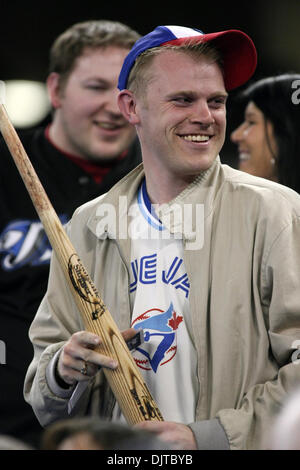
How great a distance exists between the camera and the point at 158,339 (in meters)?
1.51

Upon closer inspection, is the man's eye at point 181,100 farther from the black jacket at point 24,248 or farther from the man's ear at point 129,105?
the black jacket at point 24,248

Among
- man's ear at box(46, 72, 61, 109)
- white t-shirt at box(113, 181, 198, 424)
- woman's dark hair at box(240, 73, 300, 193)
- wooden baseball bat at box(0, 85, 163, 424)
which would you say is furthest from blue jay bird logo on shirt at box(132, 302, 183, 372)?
man's ear at box(46, 72, 61, 109)

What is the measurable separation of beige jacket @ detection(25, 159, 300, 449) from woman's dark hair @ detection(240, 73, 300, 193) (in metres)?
0.63

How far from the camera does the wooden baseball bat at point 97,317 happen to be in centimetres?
136

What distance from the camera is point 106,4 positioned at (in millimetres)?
2895

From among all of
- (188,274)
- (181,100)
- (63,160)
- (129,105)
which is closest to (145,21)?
(63,160)

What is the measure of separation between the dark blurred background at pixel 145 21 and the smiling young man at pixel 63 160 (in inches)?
5.9

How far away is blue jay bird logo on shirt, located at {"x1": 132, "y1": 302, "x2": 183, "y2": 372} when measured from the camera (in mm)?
1502

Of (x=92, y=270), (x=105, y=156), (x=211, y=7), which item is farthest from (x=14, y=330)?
(x=211, y=7)

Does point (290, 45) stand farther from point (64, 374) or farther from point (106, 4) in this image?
point (64, 374)

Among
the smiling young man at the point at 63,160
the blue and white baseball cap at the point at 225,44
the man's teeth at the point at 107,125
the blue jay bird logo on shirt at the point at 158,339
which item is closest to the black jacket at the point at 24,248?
the smiling young man at the point at 63,160

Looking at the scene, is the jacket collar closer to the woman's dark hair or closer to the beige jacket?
the beige jacket

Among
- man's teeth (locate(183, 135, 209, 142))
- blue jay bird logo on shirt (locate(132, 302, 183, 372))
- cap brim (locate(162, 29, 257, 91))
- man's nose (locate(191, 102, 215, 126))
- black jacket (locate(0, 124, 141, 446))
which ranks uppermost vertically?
cap brim (locate(162, 29, 257, 91))

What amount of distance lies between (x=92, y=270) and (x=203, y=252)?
27cm
